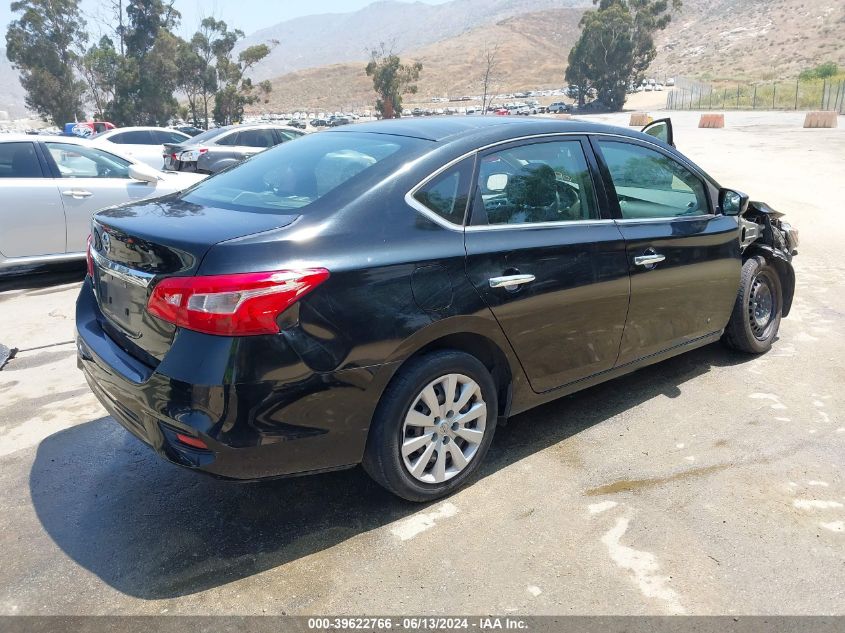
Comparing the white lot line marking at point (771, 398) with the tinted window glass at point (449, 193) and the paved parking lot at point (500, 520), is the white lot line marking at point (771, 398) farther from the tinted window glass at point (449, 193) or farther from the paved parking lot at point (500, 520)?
the tinted window glass at point (449, 193)

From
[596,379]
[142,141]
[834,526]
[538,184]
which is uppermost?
[142,141]

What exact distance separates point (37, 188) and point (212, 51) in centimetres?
5317

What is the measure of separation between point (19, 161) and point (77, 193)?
59cm

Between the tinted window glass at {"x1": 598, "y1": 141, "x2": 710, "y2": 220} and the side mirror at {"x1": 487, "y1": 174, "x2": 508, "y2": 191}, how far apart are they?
30.5 inches

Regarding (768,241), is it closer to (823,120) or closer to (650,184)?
(650,184)

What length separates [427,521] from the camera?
308 cm

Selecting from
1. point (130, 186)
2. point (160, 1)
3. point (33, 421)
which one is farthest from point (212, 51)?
point (33, 421)

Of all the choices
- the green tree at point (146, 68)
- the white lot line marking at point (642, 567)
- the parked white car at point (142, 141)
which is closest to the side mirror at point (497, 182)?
the white lot line marking at point (642, 567)

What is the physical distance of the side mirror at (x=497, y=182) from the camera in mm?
3254

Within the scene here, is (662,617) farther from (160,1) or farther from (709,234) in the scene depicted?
(160,1)

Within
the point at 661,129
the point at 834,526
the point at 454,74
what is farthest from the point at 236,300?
the point at 454,74

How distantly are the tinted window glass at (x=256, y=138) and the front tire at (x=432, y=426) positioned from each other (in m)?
12.4

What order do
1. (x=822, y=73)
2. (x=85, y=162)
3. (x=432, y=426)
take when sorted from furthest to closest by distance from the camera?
(x=822, y=73) < (x=85, y=162) < (x=432, y=426)

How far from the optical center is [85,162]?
24.1ft
